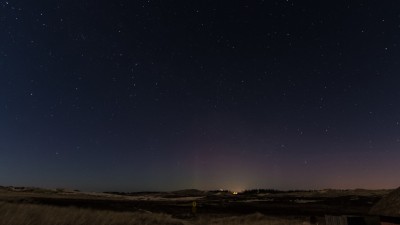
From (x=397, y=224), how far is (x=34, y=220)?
15025mm

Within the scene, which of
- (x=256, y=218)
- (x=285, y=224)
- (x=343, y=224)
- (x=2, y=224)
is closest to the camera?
(x=343, y=224)

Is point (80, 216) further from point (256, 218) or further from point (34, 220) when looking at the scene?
point (256, 218)

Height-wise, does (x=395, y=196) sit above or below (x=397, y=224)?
above

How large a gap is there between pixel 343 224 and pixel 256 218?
806 inches

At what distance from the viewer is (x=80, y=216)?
21578mm

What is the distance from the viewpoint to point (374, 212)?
11.7 metres

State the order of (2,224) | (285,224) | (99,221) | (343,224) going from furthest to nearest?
1. (285,224)
2. (99,221)
3. (2,224)
4. (343,224)

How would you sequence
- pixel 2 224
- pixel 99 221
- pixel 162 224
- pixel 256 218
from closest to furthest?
pixel 2 224, pixel 99 221, pixel 162 224, pixel 256 218

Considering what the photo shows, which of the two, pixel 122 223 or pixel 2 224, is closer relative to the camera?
pixel 2 224

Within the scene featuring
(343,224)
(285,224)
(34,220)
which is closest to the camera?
(343,224)

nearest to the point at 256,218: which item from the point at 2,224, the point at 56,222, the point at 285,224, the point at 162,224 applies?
the point at 285,224

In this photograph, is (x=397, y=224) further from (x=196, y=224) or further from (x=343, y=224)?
(x=196, y=224)

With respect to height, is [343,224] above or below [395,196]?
below

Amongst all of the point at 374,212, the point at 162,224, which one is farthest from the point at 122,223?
the point at 374,212
